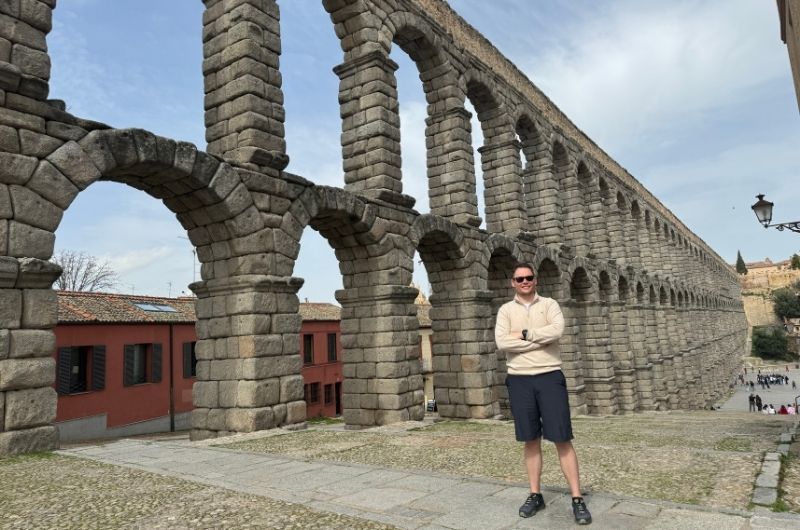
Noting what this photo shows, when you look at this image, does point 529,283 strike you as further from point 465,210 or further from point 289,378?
point 465,210

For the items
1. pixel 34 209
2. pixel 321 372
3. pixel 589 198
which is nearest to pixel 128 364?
pixel 321 372

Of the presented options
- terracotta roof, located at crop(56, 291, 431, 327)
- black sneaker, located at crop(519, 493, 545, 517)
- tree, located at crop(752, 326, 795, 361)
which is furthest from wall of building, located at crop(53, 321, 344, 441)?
tree, located at crop(752, 326, 795, 361)

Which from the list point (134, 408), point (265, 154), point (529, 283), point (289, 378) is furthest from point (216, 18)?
point (134, 408)

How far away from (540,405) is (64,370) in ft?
61.8

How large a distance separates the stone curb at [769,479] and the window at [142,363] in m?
20.3

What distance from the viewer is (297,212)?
387 inches

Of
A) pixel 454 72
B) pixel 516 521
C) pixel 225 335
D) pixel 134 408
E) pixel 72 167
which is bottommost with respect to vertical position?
pixel 134 408

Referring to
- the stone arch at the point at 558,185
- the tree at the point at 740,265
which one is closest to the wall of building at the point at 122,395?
the stone arch at the point at 558,185

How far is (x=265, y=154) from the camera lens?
9.34 metres

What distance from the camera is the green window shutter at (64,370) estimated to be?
1806 centimetres

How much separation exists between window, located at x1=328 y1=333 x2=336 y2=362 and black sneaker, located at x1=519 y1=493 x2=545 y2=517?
86.0 feet

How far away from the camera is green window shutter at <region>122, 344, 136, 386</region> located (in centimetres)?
2036

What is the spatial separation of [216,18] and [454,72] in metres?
7.50

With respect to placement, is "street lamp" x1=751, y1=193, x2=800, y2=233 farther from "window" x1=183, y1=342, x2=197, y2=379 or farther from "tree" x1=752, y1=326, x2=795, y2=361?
"tree" x1=752, y1=326, x2=795, y2=361
